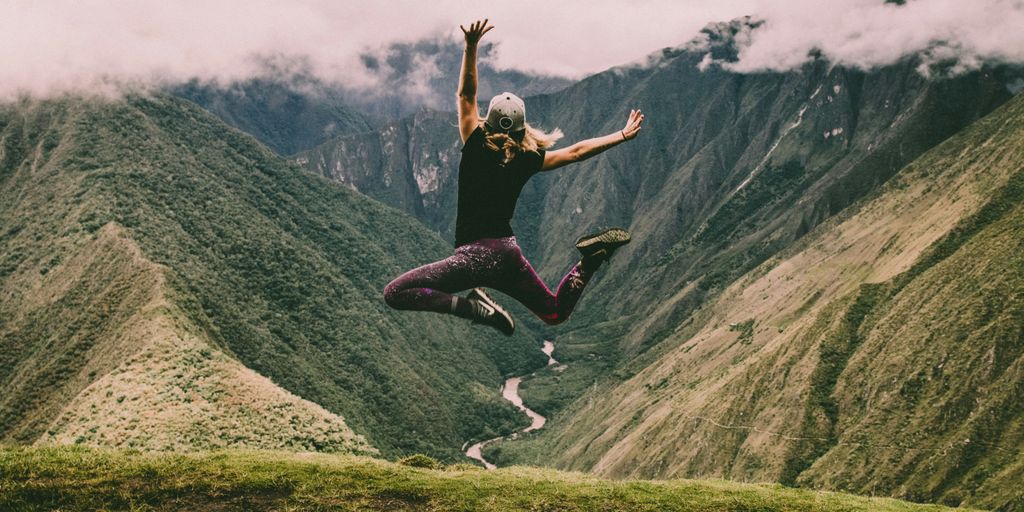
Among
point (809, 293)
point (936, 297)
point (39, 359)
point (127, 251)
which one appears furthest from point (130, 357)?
point (809, 293)

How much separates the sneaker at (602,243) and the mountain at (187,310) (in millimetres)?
41859

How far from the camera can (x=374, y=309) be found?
175125 mm

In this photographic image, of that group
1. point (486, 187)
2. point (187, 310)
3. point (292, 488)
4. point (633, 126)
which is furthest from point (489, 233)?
point (187, 310)

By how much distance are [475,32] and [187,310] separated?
91.5m

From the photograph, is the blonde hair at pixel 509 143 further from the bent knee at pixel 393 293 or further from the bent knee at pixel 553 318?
the bent knee at pixel 553 318

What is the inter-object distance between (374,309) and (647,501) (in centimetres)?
16479

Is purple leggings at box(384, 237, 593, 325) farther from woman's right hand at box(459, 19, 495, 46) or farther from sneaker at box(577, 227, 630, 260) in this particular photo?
woman's right hand at box(459, 19, 495, 46)

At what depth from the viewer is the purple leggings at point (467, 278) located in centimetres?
862

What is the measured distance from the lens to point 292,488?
13.1m

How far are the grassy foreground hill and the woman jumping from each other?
586cm

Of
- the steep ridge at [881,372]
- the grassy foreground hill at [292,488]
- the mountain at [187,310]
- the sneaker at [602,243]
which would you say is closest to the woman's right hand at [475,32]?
the sneaker at [602,243]

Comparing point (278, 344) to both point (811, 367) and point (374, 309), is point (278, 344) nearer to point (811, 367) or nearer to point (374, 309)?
point (374, 309)

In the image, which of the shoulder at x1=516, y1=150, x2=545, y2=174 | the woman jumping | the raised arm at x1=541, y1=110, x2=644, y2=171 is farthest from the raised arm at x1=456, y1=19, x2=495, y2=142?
the raised arm at x1=541, y1=110, x2=644, y2=171

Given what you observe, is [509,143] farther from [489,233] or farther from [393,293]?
[393,293]
